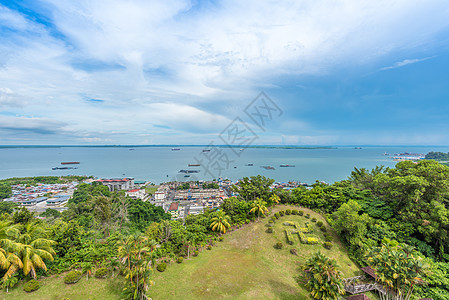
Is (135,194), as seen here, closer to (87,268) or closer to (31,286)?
(87,268)

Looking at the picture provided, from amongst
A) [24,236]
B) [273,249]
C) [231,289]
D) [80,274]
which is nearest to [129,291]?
[80,274]

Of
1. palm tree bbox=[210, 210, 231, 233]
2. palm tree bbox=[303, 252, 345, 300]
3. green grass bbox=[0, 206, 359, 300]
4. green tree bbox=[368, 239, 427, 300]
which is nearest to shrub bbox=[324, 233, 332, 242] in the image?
green grass bbox=[0, 206, 359, 300]

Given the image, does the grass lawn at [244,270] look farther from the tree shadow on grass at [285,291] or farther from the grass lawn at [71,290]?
the grass lawn at [71,290]

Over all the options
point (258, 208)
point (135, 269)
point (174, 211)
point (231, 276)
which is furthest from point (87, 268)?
point (174, 211)

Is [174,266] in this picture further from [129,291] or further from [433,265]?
[433,265]

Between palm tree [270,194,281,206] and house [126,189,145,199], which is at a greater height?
palm tree [270,194,281,206]

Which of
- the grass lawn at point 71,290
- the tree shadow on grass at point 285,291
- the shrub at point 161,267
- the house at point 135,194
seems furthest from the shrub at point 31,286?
the house at point 135,194

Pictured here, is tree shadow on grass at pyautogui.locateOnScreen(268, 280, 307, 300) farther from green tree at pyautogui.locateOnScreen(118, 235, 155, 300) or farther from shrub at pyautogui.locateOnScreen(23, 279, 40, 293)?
shrub at pyautogui.locateOnScreen(23, 279, 40, 293)
